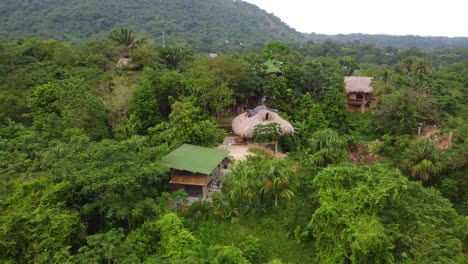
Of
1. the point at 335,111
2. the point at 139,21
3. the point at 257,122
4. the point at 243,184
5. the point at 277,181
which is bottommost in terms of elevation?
the point at 243,184

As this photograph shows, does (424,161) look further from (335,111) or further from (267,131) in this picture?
(267,131)

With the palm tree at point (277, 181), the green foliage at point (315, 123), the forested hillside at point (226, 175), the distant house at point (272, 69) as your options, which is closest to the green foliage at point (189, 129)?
the forested hillside at point (226, 175)

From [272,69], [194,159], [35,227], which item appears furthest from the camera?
[272,69]

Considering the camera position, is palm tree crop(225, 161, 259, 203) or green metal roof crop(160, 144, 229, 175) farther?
green metal roof crop(160, 144, 229, 175)

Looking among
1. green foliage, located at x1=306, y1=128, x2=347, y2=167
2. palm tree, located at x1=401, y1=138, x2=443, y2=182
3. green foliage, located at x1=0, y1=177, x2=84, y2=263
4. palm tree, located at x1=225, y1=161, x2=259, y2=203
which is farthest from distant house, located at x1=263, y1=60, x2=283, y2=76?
green foliage, located at x1=0, y1=177, x2=84, y2=263

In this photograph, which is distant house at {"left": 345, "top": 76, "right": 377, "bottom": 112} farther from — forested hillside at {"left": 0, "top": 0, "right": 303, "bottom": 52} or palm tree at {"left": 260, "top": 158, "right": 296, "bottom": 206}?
forested hillside at {"left": 0, "top": 0, "right": 303, "bottom": 52}

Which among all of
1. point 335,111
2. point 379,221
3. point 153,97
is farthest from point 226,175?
point 335,111

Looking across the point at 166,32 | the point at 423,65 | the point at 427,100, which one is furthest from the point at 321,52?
the point at 427,100
